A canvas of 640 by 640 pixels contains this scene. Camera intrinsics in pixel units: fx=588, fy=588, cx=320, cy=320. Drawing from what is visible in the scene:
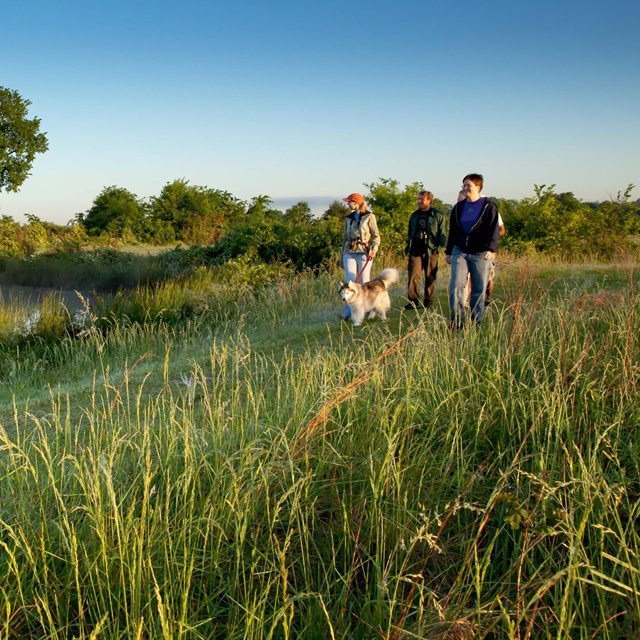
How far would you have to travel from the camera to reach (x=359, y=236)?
9227mm

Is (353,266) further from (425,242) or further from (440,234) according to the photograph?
(440,234)

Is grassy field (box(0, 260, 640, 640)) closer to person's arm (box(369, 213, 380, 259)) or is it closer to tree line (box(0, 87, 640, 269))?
person's arm (box(369, 213, 380, 259))

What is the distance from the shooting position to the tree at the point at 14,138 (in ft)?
102

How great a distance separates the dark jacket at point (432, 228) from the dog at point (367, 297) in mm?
708

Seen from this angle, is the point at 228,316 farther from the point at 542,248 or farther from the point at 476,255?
the point at 542,248

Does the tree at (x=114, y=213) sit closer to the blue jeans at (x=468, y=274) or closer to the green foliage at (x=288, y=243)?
the green foliage at (x=288, y=243)

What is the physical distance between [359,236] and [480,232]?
2.63 meters

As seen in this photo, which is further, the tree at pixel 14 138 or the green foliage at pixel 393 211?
the tree at pixel 14 138

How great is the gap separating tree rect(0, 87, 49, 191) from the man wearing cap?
27.8m

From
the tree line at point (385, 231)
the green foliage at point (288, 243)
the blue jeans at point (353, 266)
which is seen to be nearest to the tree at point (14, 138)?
the tree line at point (385, 231)

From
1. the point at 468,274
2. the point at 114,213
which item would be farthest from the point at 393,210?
the point at 114,213

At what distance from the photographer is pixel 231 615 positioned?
2291 mm

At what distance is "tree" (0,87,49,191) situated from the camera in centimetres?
3106

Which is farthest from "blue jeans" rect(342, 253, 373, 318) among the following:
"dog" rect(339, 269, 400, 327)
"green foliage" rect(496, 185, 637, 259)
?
"green foliage" rect(496, 185, 637, 259)
